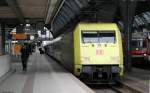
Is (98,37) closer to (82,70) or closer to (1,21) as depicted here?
(82,70)

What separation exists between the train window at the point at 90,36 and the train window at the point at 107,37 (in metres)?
0.27

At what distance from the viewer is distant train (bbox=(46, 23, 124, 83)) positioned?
24719mm

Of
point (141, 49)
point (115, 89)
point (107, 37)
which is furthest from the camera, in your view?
point (141, 49)

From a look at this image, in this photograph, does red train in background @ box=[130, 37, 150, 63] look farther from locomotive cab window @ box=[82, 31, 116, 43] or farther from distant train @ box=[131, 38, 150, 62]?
locomotive cab window @ box=[82, 31, 116, 43]

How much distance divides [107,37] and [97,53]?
140cm

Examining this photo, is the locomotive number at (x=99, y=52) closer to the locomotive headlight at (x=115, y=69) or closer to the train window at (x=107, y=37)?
the train window at (x=107, y=37)

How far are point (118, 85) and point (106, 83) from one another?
0.78m

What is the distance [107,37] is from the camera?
25.9 m

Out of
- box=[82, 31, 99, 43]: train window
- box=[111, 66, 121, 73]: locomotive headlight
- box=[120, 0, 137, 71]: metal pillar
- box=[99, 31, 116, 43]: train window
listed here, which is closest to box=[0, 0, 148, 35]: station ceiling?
box=[82, 31, 99, 43]: train window

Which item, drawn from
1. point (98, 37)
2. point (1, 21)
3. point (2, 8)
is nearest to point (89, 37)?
point (98, 37)

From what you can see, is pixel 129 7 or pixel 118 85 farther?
pixel 129 7

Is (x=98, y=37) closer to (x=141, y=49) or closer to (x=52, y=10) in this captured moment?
(x=52, y=10)

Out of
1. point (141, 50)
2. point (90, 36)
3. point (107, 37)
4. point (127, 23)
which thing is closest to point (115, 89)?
point (107, 37)

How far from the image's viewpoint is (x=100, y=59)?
24750 mm
